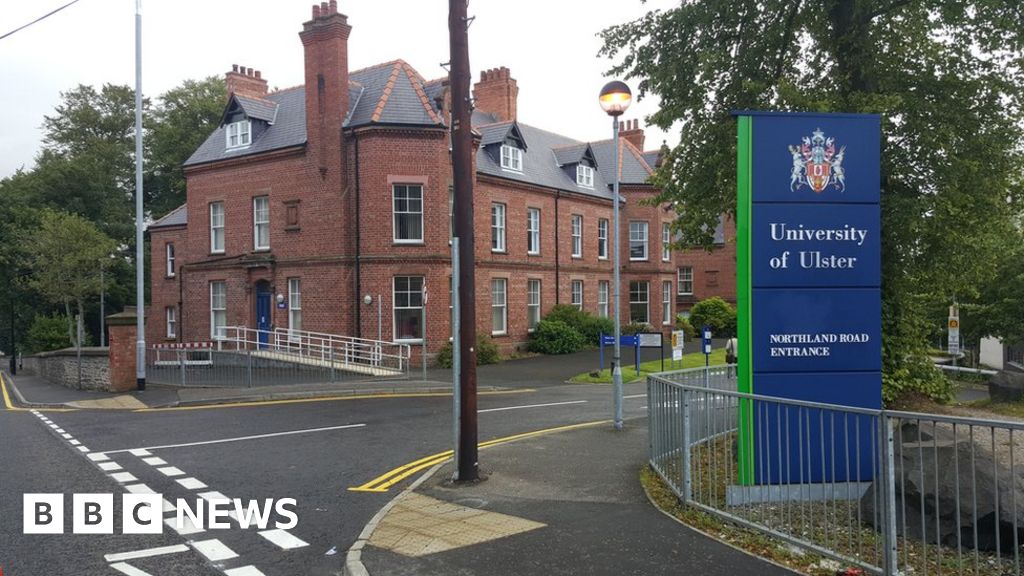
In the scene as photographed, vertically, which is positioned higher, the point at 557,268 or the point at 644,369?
the point at 557,268

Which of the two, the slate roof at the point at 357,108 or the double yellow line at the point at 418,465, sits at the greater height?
the slate roof at the point at 357,108

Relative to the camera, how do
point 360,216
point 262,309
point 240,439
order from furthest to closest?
point 262,309 → point 360,216 → point 240,439

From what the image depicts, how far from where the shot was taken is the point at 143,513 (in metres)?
7.92

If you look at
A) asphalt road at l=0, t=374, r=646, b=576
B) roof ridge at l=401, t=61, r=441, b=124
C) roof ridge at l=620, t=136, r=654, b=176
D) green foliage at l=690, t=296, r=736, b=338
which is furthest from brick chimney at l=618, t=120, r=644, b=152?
asphalt road at l=0, t=374, r=646, b=576

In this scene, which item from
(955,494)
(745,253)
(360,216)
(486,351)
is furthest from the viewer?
(486,351)

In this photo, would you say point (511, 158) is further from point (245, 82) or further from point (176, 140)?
point (176, 140)

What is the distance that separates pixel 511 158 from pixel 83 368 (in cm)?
1870

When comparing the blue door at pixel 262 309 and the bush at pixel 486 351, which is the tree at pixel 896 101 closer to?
the bush at pixel 486 351

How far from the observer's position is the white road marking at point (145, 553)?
21.4 ft

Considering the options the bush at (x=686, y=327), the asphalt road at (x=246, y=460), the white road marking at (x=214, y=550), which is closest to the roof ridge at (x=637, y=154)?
the bush at (x=686, y=327)

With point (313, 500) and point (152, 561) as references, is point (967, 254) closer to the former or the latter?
point (313, 500)

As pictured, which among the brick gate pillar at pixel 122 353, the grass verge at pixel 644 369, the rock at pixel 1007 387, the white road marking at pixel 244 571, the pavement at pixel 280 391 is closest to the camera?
the white road marking at pixel 244 571

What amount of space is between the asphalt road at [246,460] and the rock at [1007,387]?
7.59m

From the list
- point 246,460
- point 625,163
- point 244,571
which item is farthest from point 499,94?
point 244,571
